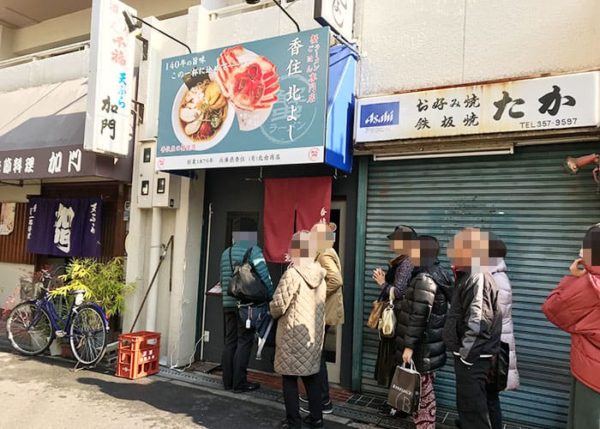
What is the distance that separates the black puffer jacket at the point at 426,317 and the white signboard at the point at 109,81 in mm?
5124

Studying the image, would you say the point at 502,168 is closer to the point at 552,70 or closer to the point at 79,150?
the point at 552,70

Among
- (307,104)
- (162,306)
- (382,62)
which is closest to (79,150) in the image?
(162,306)

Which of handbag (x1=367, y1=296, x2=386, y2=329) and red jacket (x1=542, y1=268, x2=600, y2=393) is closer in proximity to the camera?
red jacket (x1=542, y1=268, x2=600, y2=393)

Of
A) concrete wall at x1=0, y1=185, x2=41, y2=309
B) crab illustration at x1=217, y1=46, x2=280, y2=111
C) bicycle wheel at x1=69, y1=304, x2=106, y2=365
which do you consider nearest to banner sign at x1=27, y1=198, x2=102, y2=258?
concrete wall at x1=0, y1=185, x2=41, y2=309

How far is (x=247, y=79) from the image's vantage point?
20.4 feet

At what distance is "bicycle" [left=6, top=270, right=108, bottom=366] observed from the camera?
7043 mm

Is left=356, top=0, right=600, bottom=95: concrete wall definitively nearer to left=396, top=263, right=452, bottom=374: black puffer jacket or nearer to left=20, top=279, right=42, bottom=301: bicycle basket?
left=396, top=263, right=452, bottom=374: black puffer jacket

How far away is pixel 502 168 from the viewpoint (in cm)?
544

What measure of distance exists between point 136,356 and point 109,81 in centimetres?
413

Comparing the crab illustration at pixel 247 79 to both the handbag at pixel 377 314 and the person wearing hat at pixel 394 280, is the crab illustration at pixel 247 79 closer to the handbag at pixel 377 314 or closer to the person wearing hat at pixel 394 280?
the person wearing hat at pixel 394 280

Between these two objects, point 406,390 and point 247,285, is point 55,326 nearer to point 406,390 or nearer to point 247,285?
point 247,285

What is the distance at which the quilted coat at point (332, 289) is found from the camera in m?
5.42

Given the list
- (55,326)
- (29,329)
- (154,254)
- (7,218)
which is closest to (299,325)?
(154,254)

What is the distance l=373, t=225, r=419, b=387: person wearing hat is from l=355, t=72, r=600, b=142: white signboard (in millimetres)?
1272
